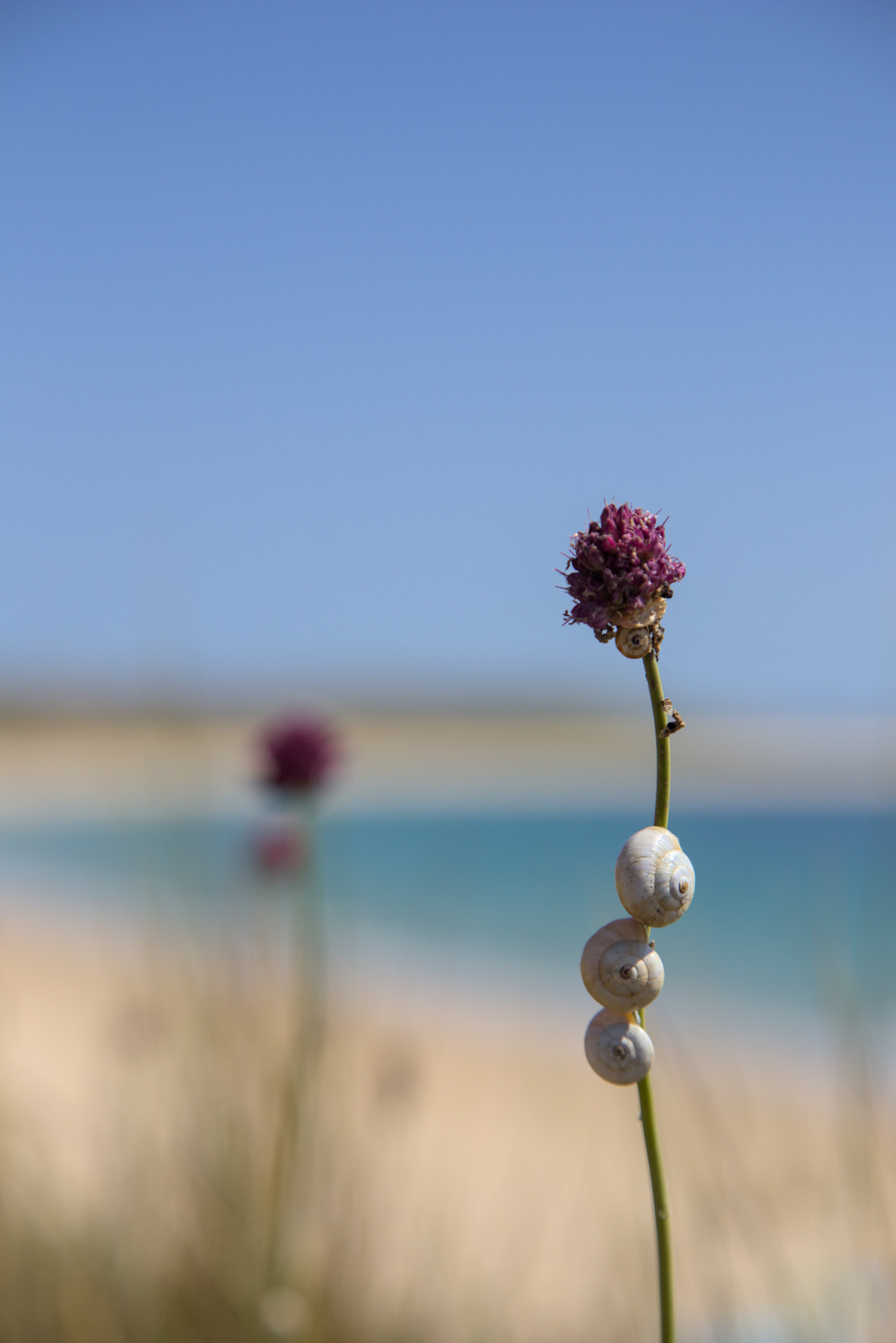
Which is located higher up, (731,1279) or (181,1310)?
(731,1279)

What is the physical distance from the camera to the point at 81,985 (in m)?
9.66

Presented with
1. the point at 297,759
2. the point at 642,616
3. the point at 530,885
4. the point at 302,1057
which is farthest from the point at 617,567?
the point at 530,885

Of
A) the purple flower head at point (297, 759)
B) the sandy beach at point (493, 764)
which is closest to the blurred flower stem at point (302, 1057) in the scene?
the purple flower head at point (297, 759)

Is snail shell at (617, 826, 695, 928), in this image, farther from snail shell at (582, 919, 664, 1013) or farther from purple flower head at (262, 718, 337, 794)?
purple flower head at (262, 718, 337, 794)

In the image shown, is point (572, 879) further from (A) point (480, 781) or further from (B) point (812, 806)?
(A) point (480, 781)

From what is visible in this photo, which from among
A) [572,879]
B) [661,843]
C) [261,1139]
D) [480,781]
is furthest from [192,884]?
[480,781]

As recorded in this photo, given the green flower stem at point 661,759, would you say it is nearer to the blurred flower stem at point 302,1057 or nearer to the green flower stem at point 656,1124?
the green flower stem at point 656,1124

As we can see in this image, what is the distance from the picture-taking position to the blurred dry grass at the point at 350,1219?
178 cm

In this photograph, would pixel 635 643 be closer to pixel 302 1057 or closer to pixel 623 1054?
pixel 623 1054

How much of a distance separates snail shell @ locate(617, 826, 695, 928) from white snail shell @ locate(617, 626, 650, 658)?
3.1 inches

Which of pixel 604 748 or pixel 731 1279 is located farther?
pixel 604 748

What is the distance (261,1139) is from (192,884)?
1.84 ft

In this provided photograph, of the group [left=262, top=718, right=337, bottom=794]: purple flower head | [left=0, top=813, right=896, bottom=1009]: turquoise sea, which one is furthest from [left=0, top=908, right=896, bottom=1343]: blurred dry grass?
[left=262, top=718, right=337, bottom=794]: purple flower head

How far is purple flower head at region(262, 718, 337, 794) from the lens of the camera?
184cm
